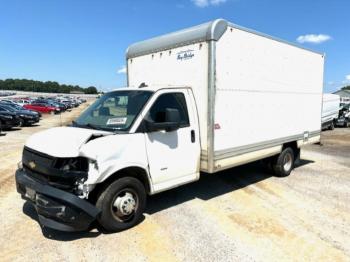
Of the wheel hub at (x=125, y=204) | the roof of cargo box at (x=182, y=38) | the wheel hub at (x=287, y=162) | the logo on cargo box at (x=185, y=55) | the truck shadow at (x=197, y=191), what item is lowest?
the truck shadow at (x=197, y=191)

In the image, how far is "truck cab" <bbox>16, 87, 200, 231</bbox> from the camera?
4.20 metres

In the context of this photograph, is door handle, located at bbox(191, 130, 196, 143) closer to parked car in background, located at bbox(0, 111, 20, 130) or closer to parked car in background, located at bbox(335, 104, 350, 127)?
parked car in background, located at bbox(0, 111, 20, 130)

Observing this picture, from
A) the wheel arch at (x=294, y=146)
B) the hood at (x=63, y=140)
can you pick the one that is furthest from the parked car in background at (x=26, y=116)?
the wheel arch at (x=294, y=146)

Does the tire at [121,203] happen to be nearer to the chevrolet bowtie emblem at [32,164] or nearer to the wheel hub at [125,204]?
the wheel hub at [125,204]

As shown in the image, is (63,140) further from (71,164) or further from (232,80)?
(232,80)

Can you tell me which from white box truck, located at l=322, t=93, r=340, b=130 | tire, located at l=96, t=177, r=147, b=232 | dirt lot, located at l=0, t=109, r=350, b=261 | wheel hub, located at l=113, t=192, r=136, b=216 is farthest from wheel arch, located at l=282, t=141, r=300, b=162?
white box truck, located at l=322, t=93, r=340, b=130

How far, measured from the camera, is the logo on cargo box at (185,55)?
5.65m

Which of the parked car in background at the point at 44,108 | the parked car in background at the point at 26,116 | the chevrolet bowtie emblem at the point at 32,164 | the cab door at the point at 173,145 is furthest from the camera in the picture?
the parked car in background at the point at 44,108

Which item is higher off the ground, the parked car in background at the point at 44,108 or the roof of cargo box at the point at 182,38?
the roof of cargo box at the point at 182,38

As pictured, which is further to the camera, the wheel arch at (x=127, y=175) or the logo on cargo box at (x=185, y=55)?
the logo on cargo box at (x=185, y=55)

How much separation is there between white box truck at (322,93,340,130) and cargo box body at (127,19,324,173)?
50.5 feet

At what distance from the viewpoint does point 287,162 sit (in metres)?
8.30

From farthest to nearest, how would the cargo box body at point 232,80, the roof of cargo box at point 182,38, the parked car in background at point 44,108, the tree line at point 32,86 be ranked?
the tree line at point 32,86, the parked car in background at point 44,108, the cargo box body at point 232,80, the roof of cargo box at point 182,38

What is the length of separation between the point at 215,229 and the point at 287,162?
4205 mm
